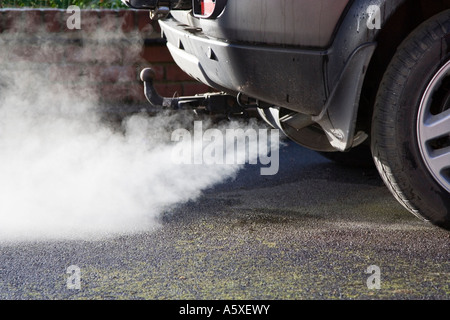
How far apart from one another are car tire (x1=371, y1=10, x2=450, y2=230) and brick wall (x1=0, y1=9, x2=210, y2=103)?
297 centimetres

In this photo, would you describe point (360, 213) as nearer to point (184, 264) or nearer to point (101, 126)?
point (184, 264)

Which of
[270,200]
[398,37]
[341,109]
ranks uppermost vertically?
[398,37]

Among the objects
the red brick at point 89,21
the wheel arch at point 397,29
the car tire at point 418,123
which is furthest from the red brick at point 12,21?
the car tire at point 418,123

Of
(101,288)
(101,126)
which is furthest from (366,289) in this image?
(101,126)

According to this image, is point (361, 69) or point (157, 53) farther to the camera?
point (157, 53)

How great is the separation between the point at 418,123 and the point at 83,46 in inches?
140

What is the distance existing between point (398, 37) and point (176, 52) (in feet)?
4.15

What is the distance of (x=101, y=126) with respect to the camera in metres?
5.75

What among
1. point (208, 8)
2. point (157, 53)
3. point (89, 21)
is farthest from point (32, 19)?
point (208, 8)

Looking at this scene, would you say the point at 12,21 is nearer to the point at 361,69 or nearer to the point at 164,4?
the point at 164,4

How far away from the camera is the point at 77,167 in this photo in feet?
15.0

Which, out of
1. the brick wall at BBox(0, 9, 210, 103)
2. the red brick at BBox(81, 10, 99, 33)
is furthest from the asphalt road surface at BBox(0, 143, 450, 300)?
the red brick at BBox(81, 10, 99, 33)

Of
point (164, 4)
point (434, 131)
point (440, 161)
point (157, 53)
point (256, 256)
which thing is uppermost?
point (164, 4)

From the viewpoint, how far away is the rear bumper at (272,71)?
9.77 feet
